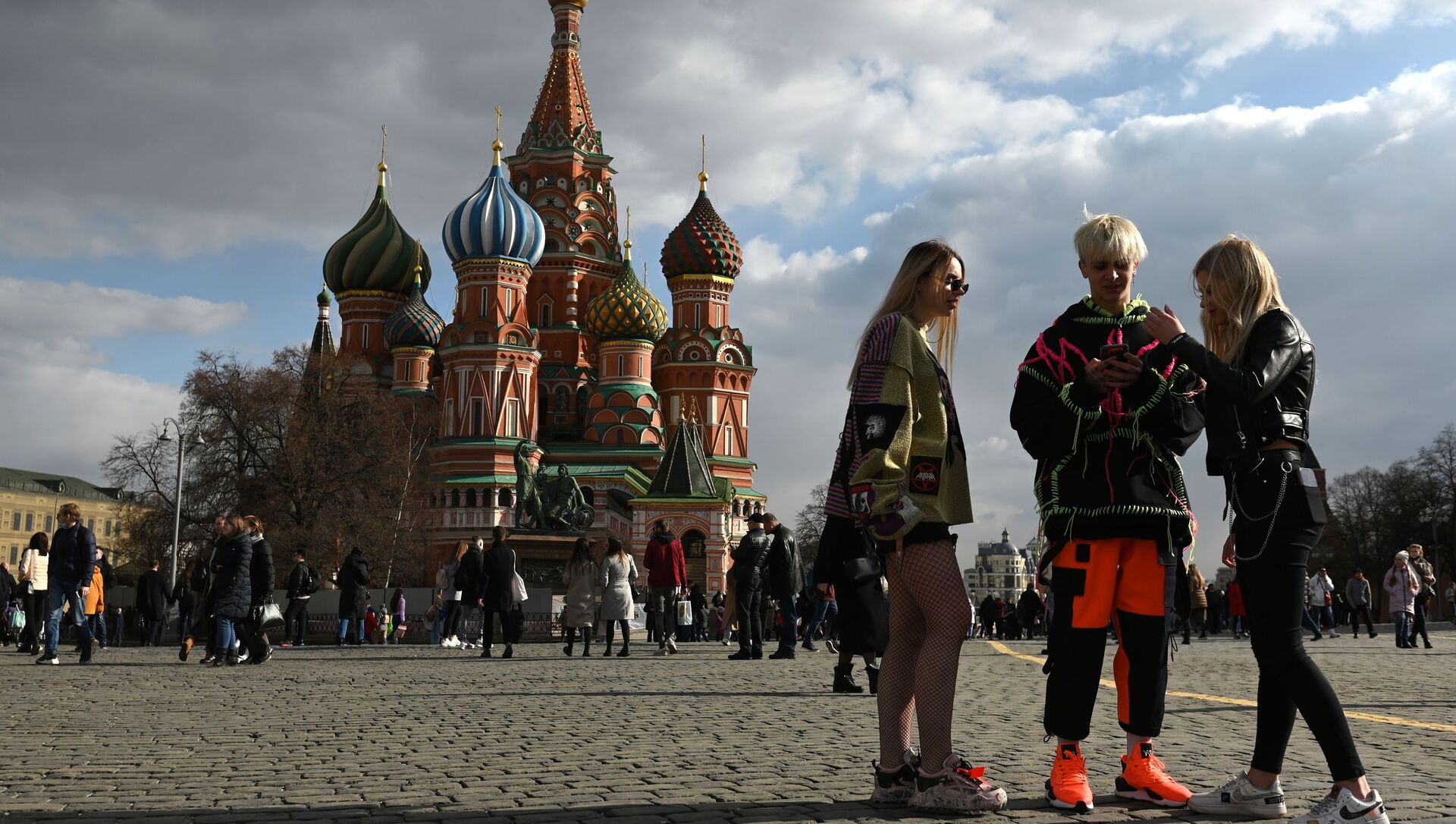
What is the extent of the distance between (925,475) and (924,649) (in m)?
0.60

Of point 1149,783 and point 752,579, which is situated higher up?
point 752,579

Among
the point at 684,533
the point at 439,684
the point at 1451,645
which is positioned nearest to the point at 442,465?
the point at 684,533

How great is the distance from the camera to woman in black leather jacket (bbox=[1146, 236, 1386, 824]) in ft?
15.2

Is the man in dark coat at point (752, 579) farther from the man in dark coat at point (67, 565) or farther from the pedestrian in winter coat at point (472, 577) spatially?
the man in dark coat at point (67, 565)

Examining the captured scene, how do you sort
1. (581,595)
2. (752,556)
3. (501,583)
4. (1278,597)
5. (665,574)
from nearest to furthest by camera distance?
(1278,597) → (501,583) → (752,556) → (581,595) → (665,574)

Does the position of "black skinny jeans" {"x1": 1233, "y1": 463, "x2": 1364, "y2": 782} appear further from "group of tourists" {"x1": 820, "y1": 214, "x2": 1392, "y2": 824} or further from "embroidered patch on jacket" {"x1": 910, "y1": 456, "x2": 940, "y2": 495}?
"embroidered patch on jacket" {"x1": 910, "y1": 456, "x2": 940, "y2": 495}

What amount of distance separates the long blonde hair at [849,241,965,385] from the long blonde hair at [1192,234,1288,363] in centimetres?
89

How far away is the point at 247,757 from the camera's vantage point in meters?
6.43

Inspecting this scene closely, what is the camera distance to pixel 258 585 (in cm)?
1520

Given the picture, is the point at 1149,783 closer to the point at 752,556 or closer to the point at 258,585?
the point at 258,585

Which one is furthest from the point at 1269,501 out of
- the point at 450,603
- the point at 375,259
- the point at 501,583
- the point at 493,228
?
the point at 375,259

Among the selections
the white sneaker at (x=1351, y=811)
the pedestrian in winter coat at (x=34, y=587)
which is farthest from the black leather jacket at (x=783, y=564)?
the white sneaker at (x=1351, y=811)

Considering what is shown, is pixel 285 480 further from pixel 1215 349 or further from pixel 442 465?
pixel 1215 349

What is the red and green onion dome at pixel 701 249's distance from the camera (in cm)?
7081
